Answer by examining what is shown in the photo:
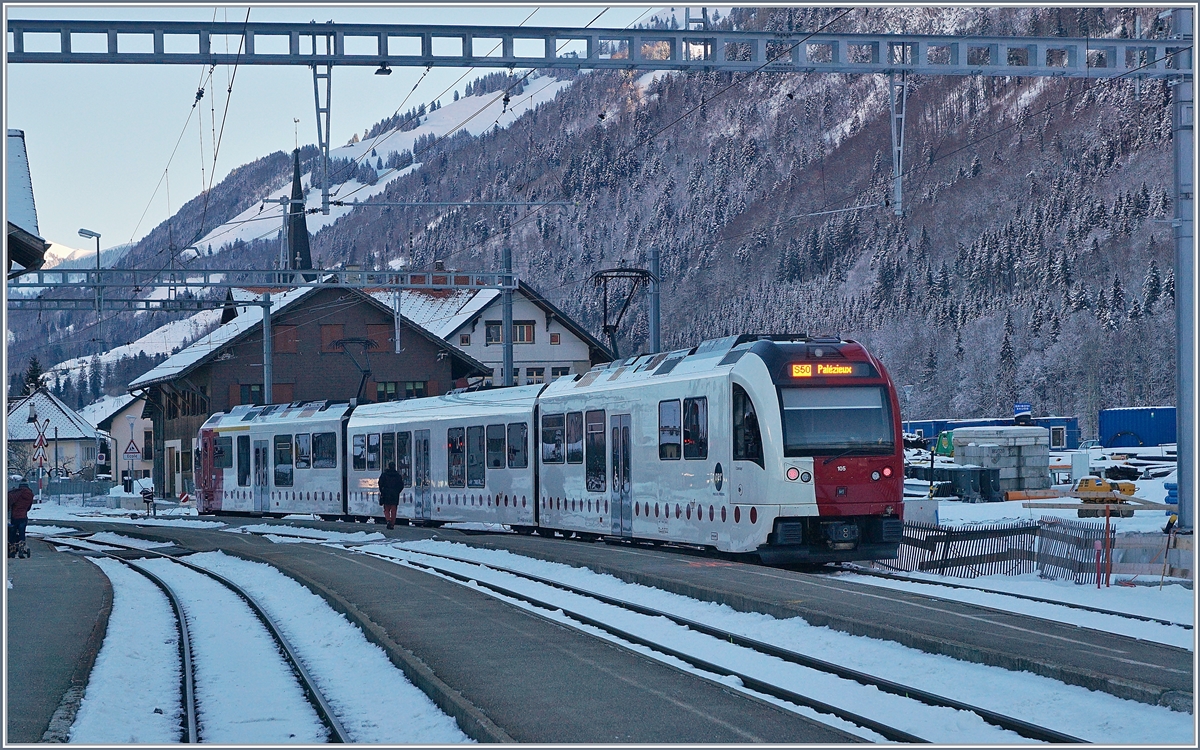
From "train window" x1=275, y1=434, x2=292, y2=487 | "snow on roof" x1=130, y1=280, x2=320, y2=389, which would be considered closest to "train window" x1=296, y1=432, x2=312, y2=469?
"train window" x1=275, y1=434, x2=292, y2=487

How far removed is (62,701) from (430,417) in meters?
20.0

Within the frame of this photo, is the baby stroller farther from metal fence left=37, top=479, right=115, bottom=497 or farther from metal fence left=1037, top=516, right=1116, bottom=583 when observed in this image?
metal fence left=37, top=479, right=115, bottom=497

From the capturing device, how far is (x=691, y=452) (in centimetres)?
1930

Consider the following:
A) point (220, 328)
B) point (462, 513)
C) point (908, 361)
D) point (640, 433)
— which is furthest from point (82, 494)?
point (908, 361)

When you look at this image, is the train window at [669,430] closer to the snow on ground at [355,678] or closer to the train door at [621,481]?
the train door at [621,481]

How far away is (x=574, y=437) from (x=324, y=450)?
13108mm

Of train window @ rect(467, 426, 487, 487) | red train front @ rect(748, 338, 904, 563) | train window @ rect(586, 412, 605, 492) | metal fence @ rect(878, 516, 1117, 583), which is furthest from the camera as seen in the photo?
train window @ rect(467, 426, 487, 487)

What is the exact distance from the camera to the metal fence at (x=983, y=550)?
17891 millimetres

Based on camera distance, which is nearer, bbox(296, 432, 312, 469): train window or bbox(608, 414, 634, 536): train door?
bbox(608, 414, 634, 536): train door

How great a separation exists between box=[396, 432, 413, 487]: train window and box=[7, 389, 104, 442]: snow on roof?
79.8 m

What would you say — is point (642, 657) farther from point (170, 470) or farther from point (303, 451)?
point (170, 470)

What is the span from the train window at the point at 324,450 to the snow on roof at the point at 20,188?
1762 cm

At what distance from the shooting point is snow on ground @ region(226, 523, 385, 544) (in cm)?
2727

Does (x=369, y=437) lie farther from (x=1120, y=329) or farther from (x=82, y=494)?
(x=1120, y=329)
